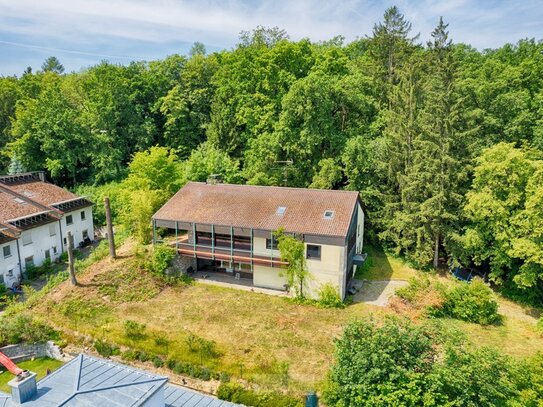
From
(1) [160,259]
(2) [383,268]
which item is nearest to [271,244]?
(1) [160,259]

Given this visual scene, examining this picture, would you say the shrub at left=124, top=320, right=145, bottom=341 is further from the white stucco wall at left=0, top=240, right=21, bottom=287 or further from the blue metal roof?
the white stucco wall at left=0, top=240, right=21, bottom=287

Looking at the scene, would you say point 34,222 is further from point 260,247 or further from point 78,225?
point 260,247

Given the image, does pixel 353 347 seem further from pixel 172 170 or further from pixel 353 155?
pixel 172 170

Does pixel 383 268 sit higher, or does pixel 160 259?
pixel 160 259

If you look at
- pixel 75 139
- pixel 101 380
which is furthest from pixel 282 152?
pixel 101 380

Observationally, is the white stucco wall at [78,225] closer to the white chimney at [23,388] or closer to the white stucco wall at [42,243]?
the white stucco wall at [42,243]
